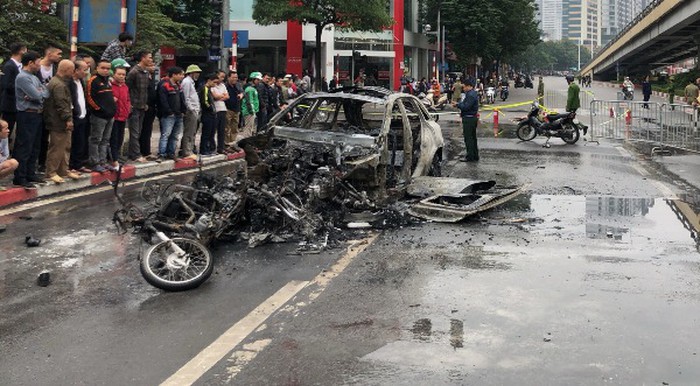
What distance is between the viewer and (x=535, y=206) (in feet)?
30.5

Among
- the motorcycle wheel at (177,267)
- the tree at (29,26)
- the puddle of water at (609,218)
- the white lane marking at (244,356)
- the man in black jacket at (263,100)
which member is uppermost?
the tree at (29,26)

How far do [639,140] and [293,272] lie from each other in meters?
15.1

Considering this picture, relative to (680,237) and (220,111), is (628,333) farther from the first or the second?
(220,111)

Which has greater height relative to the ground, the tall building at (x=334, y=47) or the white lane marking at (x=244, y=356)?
the tall building at (x=334, y=47)

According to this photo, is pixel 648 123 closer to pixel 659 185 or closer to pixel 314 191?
pixel 659 185

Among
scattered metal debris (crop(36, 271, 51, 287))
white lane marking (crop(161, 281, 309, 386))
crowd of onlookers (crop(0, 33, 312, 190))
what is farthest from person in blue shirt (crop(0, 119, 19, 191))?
white lane marking (crop(161, 281, 309, 386))

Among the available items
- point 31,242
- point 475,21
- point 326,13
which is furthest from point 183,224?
point 475,21

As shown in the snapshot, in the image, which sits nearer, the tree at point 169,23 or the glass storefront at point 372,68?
the tree at point 169,23

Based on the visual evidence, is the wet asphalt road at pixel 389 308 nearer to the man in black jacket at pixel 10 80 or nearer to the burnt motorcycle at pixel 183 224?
the burnt motorcycle at pixel 183 224

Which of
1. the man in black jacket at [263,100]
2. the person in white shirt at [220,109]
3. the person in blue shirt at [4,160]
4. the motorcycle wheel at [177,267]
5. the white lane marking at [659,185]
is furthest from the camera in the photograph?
the man in black jacket at [263,100]

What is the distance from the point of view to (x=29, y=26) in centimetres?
1725

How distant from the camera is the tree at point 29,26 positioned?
53.1ft

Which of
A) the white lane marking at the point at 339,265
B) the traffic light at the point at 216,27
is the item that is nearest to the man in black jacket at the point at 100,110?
the white lane marking at the point at 339,265

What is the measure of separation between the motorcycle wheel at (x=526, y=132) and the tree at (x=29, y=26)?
1232 centimetres
